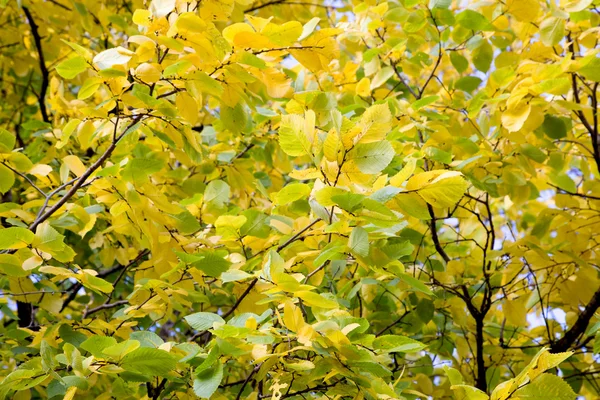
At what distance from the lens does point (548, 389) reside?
4.00 feet

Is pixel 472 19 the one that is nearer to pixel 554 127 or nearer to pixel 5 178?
pixel 554 127

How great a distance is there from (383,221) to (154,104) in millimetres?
632

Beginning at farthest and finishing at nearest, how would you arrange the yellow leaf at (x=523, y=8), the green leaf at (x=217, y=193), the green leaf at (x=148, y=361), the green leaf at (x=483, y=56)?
the green leaf at (x=483, y=56) < the yellow leaf at (x=523, y=8) < the green leaf at (x=217, y=193) < the green leaf at (x=148, y=361)

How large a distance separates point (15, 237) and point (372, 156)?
2.88 ft

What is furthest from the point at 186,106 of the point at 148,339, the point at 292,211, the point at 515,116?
the point at 515,116

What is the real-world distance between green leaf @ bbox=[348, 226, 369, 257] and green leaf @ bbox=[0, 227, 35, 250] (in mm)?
778


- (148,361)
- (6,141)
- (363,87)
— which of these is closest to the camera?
(148,361)

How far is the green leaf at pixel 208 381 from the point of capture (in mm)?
1240

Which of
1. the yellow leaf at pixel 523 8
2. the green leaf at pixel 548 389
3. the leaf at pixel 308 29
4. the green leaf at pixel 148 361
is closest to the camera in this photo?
the green leaf at pixel 548 389

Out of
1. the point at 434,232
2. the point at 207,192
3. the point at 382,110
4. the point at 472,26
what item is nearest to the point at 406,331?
the point at 434,232

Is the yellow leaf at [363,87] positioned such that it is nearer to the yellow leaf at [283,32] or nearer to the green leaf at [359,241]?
the yellow leaf at [283,32]

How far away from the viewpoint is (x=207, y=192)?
2027 millimetres

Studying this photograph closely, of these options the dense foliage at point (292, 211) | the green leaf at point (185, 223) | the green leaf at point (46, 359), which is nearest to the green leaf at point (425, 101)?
the dense foliage at point (292, 211)

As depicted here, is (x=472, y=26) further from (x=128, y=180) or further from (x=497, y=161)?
(x=128, y=180)
